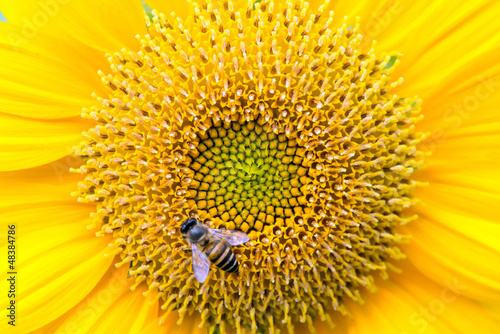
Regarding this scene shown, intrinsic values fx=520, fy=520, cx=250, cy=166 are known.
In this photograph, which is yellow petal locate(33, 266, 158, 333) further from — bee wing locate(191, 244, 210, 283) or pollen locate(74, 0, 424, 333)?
bee wing locate(191, 244, 210, 283)

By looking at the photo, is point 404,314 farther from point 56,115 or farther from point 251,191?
point 56,115

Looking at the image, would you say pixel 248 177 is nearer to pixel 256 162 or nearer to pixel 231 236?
pixel 256 162

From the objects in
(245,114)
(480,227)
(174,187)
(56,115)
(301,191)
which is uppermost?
→ (56,115)

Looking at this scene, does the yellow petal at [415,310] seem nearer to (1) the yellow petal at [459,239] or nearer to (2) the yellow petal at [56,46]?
(1) the yellow petal at [459,239]

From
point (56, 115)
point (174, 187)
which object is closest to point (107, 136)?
point (56, 115)

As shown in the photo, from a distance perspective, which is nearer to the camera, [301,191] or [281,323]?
[301,191]

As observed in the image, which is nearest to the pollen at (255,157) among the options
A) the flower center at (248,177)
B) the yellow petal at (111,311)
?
the flower center at (248,177)
